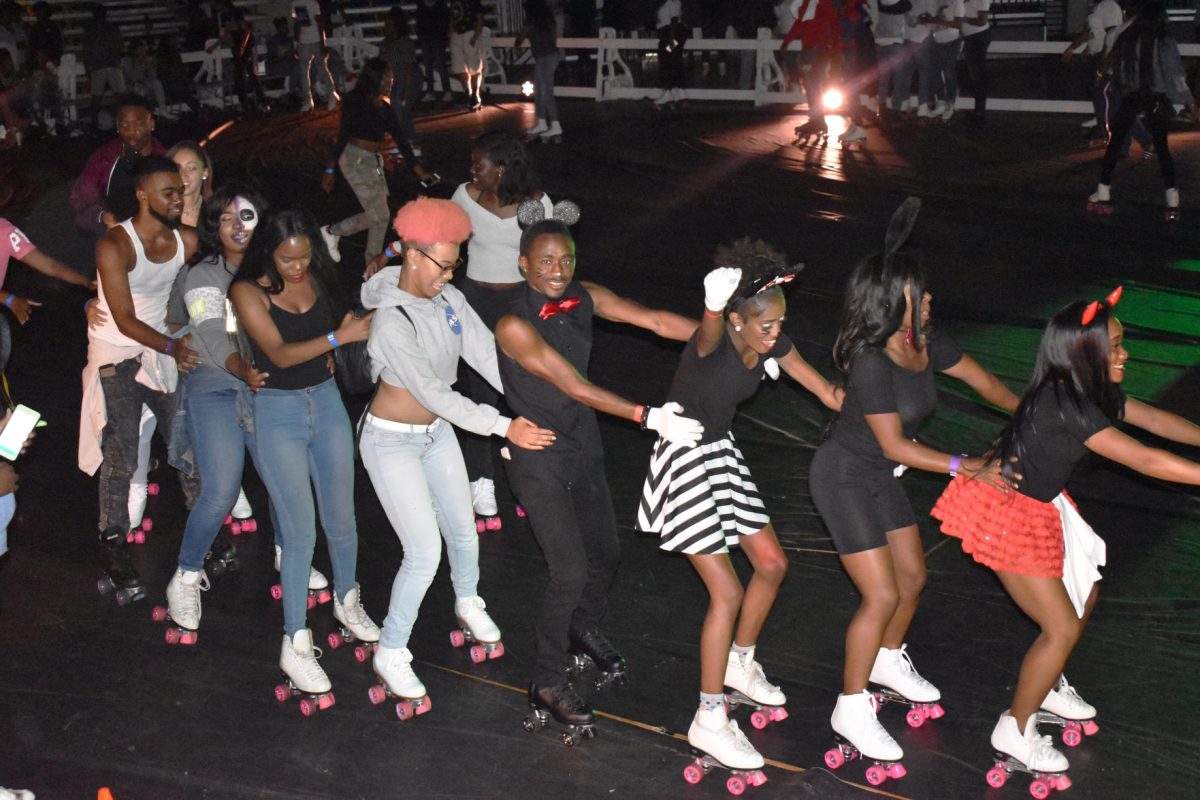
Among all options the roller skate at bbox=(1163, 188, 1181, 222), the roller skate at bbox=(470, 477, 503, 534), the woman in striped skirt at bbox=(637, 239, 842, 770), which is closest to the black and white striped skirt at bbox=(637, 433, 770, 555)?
the woman in striped skirt at bbox=(637, 239, 842, 770)

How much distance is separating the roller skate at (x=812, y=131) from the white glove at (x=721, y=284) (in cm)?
1120

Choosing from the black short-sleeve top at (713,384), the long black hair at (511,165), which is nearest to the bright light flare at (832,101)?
the long black hair at (511,165)

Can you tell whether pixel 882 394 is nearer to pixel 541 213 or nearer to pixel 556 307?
pixel 556 307

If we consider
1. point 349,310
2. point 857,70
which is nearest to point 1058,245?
point 857,70

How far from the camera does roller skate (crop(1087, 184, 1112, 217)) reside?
11461mm

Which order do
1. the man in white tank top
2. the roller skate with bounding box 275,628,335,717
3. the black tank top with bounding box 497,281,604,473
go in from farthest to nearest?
the man in white tank top
the roller skate with bounding box 275,628,335,717
the black tank top with bounding box 497,281,604,473

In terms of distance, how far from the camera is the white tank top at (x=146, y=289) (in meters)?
5.98

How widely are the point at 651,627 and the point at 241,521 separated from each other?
2.56m

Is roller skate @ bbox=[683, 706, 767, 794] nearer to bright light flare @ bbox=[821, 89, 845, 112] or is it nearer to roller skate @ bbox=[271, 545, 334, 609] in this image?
roller skate @ bbox=[271, 545, 334, 609]

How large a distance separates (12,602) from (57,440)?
88.2 inches

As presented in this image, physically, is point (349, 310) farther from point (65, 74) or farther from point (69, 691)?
point (65, 74)

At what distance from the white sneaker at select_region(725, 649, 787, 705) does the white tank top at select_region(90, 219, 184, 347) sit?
3184mm

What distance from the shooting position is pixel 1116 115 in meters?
11.1

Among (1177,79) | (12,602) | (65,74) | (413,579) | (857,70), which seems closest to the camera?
(413,579)
